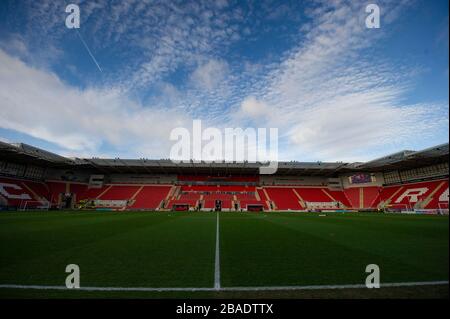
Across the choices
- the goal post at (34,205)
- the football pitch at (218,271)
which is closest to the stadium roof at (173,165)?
the goal post at (34,205)

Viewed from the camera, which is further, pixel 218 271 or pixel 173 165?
pixel 173 165

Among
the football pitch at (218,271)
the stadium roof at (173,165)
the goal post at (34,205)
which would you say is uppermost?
the stadium roof at (173,165)

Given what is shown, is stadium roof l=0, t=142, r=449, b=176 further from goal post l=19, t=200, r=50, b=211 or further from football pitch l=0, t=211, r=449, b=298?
football pitch l=0, t=211, r=449, b=298

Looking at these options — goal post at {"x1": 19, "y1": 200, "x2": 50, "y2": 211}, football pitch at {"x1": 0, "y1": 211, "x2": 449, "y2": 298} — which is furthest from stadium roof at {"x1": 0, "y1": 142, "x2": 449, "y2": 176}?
football pitch at {"x1": 0, "y1": 211, "x2": 449, "y2": 298}

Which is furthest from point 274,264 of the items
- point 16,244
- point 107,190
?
point 107,190

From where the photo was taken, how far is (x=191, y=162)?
45906 mm

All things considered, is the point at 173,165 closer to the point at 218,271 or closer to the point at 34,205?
the point at 34,205

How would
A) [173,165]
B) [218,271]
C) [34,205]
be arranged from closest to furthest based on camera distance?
[218,271], [34,205], [173,165]

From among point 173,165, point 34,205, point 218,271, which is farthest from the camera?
point 173,165

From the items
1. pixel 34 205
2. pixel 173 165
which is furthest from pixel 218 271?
pixel 34 205

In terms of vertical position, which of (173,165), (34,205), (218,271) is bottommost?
(34,205)

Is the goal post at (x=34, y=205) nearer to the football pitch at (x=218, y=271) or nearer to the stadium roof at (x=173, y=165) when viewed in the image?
the stadium roof at (x=173, y=165)

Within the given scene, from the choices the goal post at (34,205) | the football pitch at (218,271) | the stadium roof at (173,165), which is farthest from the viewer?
the stadium roof at (173,165)
